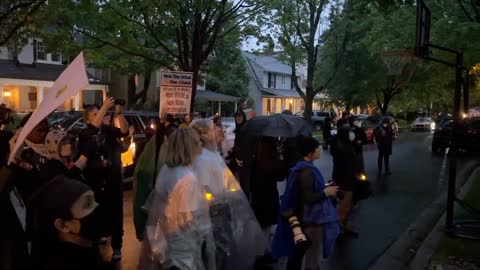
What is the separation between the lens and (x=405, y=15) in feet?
58.2

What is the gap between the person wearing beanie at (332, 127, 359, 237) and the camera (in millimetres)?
7293

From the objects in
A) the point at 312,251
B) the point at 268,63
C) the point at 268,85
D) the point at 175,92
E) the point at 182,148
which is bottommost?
the point at 312,251

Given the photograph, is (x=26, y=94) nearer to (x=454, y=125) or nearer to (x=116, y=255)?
(x=116, y=255)

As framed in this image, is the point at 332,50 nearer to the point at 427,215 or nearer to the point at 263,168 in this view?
the point at 427,215

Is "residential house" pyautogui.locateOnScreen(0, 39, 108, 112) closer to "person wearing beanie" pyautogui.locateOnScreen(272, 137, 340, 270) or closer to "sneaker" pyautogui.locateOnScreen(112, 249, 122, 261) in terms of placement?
"sneaker" pyautogui.locateOnScreen(112, 249, 122, 261)

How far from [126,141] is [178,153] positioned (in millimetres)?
2826

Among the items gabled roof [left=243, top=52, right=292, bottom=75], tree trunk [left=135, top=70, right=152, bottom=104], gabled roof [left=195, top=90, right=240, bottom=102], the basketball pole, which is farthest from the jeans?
gabled roof [left=243, top=52, right=292, bottom=75]

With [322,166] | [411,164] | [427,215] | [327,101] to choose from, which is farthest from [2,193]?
[327,101]

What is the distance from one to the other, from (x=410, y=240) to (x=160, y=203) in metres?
4.59

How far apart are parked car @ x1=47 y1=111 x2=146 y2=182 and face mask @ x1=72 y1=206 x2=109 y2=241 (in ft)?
20.0

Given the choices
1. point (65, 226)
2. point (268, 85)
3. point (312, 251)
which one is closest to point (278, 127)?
point (312, 251)

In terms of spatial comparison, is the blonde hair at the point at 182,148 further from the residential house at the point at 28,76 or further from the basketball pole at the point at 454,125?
the residential house at the point at 28,76

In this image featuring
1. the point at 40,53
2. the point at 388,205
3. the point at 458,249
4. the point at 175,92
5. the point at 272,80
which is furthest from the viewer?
the point at 272,80

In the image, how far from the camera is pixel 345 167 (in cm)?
729
